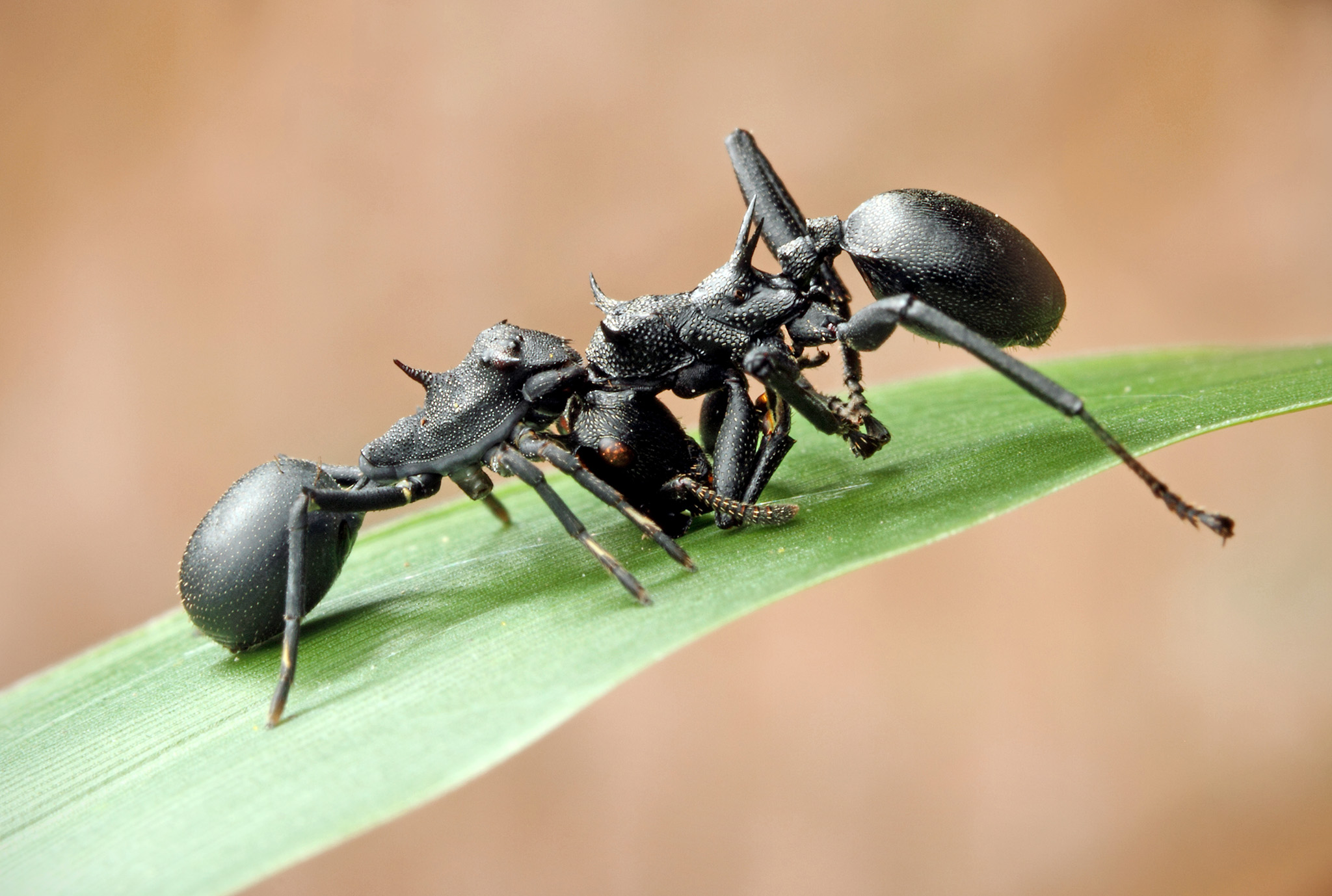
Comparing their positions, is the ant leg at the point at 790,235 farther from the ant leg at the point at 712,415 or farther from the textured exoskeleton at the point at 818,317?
the ant leg at the point at 712,415

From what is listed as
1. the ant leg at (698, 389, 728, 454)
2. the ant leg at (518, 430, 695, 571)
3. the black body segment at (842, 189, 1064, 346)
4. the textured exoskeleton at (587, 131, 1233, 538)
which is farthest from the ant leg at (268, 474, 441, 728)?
the black body segment at (842, 189, 1064, 346)

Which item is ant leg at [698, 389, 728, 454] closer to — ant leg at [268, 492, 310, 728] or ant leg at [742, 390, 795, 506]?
ant leg at [742, 390, 795, 506]

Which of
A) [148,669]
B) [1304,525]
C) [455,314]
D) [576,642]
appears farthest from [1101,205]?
[148,669]

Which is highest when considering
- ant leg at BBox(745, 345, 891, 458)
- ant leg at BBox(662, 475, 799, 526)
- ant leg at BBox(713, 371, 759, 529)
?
ant leg at BBox(745, 345, 891, 458)

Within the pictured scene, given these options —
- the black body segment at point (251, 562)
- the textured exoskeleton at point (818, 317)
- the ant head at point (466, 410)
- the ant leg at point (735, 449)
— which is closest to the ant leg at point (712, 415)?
the textured exoskeleton at point (818, 317)

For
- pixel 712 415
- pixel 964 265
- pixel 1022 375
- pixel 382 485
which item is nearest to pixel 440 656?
pixel 382 485

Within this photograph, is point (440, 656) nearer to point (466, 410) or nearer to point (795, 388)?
point (466, 410)
